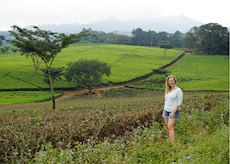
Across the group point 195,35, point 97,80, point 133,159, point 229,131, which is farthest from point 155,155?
point 195,35

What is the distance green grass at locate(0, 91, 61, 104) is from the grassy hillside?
17.5 meters

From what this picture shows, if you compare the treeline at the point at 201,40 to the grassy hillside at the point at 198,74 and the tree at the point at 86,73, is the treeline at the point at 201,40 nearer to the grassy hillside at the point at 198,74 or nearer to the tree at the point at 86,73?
the grassy hillside at the point at 198,74

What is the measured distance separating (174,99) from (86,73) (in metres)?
52.0

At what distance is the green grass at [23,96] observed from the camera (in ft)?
172

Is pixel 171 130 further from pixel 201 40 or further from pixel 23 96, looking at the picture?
pixel 201 40

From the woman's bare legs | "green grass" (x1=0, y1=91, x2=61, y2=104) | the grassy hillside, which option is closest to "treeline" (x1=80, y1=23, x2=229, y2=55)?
the grassy hillside

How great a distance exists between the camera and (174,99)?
35.0ft

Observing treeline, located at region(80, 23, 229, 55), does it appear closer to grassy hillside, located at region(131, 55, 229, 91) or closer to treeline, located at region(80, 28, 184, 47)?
treeline, located at region(80, 28, 184, 47)

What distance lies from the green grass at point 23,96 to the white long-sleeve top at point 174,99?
42891 millimetres

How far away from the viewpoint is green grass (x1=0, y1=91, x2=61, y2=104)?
172ft

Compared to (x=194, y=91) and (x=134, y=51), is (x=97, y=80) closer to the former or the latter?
(x=194, y=91)

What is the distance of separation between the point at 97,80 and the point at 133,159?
181ft

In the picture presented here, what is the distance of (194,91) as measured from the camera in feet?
204

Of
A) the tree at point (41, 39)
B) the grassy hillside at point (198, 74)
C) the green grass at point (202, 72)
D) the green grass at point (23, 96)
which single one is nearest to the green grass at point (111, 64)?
the grassy hillside at point (198, 74)
